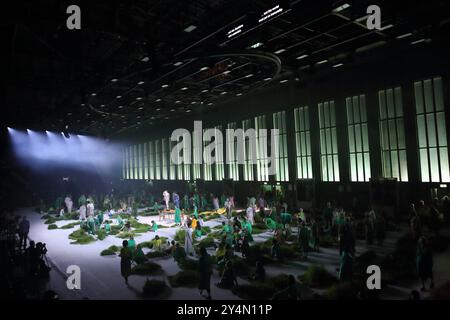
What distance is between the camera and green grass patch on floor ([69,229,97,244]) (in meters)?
15.6

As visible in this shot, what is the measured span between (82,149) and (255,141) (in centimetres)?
3172

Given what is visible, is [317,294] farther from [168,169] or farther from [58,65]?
[168,169]

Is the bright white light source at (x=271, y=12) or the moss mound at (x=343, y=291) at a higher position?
the bright white light source at (x=271, y=12)

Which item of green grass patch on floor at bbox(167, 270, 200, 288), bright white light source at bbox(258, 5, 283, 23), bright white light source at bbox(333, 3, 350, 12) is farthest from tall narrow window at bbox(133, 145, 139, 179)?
bright white light source at bbox(333, 3, 350, 12)

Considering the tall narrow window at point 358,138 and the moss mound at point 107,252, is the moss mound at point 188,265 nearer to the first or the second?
the moss mound at point 107,252

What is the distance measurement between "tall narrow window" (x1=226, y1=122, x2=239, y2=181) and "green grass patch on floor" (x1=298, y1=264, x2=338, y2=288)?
65.1ft

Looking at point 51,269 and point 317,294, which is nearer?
point 317,294

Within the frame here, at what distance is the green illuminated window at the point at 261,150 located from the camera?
85.9 ft

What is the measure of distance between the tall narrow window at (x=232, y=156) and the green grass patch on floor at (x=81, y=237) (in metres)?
15.1

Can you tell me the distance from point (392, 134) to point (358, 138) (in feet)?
7.22

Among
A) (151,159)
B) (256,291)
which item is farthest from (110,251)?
(151,159)

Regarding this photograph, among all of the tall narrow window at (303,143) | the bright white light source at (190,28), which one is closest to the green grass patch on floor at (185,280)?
the bright white light source at (190,28)

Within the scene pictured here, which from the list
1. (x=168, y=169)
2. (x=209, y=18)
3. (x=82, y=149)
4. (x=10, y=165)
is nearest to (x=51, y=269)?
(x=209, y=18)
